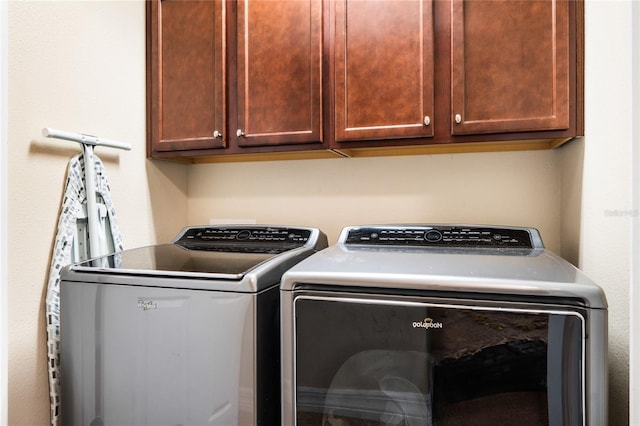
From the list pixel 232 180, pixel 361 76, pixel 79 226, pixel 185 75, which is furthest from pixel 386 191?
pixel 79 226

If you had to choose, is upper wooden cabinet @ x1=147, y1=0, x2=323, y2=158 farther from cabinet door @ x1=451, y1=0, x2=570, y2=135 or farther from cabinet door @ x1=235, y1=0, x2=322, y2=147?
cabinet door @ x1=451, y1=0, x2=570, y2=135

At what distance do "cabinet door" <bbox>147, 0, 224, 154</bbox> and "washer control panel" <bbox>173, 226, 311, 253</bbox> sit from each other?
0.39 metres

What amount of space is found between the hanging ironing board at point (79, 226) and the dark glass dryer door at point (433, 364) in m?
0.86

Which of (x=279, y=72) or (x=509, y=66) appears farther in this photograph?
(x=279, y=72)

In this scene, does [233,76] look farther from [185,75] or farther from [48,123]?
[48,123]

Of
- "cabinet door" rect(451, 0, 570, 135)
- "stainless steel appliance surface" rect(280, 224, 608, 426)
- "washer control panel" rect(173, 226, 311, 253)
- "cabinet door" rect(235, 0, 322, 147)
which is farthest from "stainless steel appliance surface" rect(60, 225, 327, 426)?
"cabinet door" rect(451, 0, 570, 135)

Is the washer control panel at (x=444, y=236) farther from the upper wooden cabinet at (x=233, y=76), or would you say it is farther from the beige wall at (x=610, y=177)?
the upper wooden cabinet at (x=233, y=76)

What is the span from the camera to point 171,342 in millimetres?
1166

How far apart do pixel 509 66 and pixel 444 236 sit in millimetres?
654

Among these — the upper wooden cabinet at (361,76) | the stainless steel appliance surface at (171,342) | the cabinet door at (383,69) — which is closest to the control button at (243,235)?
the upper wooden cabinet at (361,76)

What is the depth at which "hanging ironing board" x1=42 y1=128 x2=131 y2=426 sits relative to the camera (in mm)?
1329

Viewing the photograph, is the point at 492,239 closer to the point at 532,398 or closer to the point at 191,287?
the point at 532,398

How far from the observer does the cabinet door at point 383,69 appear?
59.0 inches

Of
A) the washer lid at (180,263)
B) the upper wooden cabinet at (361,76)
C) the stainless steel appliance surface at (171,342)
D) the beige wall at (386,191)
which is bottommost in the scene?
the stainless steel appliance surface at (171,342)
